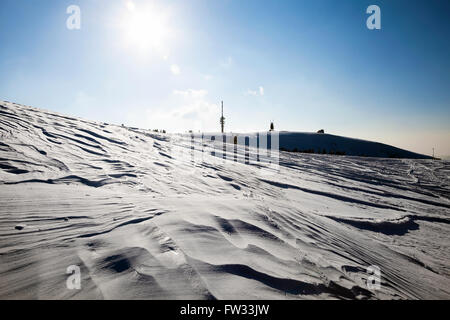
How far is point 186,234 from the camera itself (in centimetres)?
170

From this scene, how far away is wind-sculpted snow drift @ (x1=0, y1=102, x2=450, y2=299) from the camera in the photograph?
125 centimetres

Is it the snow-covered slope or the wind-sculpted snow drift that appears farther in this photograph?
the snow-covered slope

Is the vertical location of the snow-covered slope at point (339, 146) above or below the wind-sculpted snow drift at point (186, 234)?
Answer: above

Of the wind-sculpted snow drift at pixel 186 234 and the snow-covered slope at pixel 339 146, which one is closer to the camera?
the wind-sculpted snow drift at pixel 186 234

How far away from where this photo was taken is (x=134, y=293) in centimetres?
114

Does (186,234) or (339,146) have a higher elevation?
(339,146)

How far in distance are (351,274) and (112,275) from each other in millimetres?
1679

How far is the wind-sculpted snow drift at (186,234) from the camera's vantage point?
1248 millimetres

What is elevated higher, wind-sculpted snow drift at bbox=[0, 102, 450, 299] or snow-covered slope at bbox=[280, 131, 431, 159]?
snow-covered slope at bbox=[280, 131, 431, 159]

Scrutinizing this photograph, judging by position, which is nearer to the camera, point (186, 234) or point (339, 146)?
point (186, 234)
